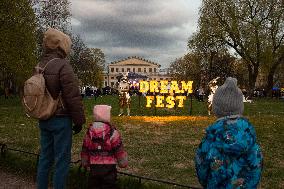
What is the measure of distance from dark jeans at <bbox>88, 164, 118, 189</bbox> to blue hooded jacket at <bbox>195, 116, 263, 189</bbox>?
1472 millimetres

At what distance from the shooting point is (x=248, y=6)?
49469 mm

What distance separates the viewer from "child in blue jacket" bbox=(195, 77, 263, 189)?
3.85 metres

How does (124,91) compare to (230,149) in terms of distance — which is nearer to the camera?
(230,149)

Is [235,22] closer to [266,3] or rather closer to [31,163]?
[266,3]

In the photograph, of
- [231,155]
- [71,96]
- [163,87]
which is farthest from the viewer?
[163,87]

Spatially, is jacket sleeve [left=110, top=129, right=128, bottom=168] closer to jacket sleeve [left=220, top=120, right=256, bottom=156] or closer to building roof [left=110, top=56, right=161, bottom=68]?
jacket sleeve [left=220, top=120, right=256, bottom=156]

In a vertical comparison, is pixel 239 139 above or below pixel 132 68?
below

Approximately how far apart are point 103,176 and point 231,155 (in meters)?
1.85

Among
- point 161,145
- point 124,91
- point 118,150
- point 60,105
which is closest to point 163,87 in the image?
point 124,91

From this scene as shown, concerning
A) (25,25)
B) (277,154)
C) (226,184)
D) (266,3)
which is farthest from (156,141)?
(266,3)

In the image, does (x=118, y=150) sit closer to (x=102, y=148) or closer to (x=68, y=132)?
(x=102, y=148)

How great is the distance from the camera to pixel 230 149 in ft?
12.7

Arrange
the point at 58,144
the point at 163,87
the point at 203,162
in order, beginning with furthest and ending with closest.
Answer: the point at 163,87 → the point at 58,144 → the point at 203,162

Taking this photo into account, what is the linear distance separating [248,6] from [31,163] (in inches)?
1784
